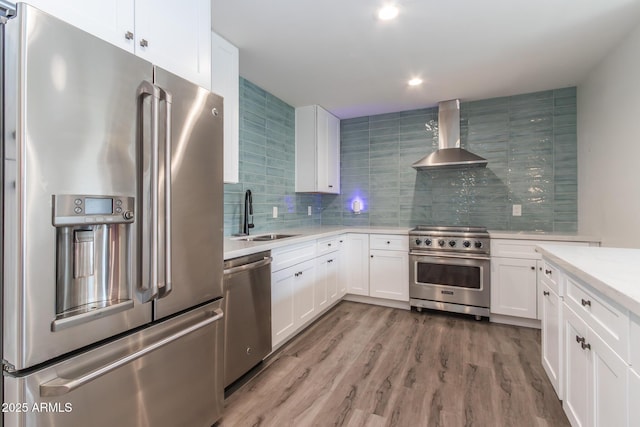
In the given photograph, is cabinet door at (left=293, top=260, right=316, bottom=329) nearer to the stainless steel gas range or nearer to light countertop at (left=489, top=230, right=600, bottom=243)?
the stainless steel gas range

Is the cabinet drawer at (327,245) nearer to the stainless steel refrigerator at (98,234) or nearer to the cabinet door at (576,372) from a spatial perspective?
the stainless steel refrigerator at (98,234)

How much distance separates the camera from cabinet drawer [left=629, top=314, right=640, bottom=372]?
872mm

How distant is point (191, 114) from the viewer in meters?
1.40

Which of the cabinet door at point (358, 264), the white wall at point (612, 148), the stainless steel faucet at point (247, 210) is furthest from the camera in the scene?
the cabinet door at point (358, 264)

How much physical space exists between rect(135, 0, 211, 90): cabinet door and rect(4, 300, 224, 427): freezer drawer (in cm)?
124

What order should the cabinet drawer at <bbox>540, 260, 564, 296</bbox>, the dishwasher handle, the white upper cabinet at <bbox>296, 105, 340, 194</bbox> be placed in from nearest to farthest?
1. the cabinet drawer at <bbox>540, 260, 564, 296</bbox>
2. the dishwasher handle
3. the white upper cabinet at <bbox>296, 105, 340, 194</bbox>

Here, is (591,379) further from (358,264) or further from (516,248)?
(358,264)

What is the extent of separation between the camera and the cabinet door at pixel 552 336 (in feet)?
5.38

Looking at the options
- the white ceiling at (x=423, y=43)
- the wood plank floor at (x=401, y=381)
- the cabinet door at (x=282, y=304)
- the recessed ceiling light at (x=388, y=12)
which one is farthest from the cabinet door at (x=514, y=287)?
the recessed ceiling light at (x=388, y=12)

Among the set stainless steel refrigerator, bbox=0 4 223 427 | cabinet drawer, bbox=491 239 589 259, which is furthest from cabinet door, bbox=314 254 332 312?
cabinet drawer, bbox=491 239 589 259

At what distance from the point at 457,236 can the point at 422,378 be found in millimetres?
1584

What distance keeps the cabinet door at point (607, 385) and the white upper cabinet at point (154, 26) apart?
2.19 m

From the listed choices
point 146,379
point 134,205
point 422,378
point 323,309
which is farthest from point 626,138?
point 146,379

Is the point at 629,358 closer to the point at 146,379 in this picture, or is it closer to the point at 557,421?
the point at 557,421
